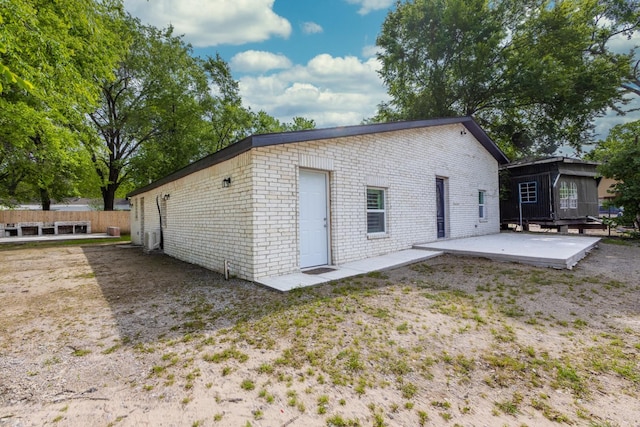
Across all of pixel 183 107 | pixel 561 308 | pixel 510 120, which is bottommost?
pixel 561 308

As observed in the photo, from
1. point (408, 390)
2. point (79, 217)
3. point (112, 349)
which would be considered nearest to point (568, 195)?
point (408, 390)

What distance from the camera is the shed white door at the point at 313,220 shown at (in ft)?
20.3

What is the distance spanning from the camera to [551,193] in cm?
1350

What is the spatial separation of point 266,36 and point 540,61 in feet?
47.1

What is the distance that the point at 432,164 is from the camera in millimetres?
9664

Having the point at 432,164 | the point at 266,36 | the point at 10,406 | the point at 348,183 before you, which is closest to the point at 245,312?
the point at 10,406

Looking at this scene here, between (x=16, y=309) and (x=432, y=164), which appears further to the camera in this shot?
(x=432, y=164)

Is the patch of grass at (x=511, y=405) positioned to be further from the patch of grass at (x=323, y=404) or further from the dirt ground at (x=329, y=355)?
the patch of grass at (x=323, y=404)

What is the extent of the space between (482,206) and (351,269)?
907 centimetres

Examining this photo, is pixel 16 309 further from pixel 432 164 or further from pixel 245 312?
pixel 432 164

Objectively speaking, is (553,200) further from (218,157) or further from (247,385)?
(247,385)

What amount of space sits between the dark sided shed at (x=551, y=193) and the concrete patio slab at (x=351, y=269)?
32.1 feet

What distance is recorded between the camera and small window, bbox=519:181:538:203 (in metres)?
14.2

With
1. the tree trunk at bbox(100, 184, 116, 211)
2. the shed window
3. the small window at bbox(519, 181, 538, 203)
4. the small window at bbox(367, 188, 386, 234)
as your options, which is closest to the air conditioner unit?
the small window at bbox(367, 188, 386, 234)
